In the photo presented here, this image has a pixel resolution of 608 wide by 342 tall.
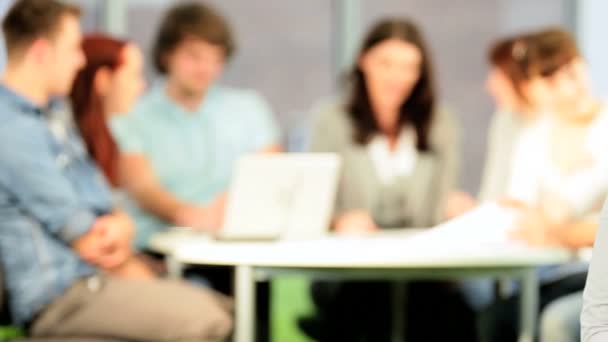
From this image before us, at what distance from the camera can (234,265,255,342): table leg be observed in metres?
3.04

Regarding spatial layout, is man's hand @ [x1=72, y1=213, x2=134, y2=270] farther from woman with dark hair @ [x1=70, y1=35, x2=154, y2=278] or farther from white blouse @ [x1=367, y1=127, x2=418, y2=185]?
white blouse @ [x1=367, y1=127, x2=418, y2=185]

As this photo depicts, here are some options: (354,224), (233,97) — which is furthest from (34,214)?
(233,97)

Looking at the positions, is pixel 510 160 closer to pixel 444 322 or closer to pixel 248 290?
pixel 444 322

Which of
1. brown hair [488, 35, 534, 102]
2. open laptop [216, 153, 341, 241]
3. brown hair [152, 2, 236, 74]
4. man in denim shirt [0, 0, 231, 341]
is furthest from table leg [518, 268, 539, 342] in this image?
brown hair [152, 2, 236, 74]

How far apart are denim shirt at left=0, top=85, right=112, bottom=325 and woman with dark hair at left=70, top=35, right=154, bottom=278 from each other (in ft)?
1.55

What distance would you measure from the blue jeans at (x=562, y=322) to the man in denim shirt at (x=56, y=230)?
94cm

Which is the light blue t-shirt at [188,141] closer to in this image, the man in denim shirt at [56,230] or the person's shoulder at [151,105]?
the person's shoulder at [151,105]

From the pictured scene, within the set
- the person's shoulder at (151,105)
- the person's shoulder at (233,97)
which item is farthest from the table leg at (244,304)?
the person's shoulder at (233,97)

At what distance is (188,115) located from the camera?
4.84 metres

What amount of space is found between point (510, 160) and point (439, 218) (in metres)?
0.39

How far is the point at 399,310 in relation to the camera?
414 centimetres

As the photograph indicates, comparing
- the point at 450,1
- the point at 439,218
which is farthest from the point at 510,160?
the point at 450,1

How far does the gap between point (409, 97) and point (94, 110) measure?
1.35 m

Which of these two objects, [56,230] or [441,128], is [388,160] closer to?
[441,128]
